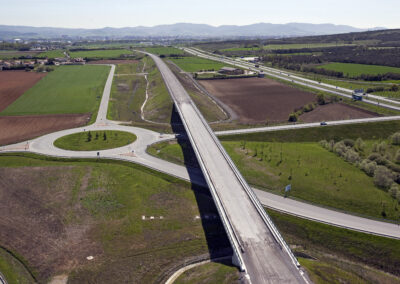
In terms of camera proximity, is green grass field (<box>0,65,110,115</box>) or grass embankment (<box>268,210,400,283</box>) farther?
green grass field (<box>0,65,110,115</box>)

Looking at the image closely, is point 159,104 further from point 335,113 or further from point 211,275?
Result: point 211,275

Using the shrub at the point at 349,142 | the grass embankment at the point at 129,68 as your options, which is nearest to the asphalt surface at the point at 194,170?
the shrub at the point at 349,142

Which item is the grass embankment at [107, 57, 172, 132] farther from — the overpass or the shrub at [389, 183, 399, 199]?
the shrub at [389, 183, 399, 199]

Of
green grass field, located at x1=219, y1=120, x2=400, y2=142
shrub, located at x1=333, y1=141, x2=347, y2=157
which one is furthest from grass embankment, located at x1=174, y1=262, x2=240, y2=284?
shrub, located at x1=333, y1=141, x2=347, y2=157

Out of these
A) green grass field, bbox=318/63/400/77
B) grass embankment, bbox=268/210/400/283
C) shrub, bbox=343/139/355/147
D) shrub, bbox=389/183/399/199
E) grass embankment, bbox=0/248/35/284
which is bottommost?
grass embankment, bbox=0/248/35/284

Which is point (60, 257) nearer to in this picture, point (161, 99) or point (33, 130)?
point (33, 130)

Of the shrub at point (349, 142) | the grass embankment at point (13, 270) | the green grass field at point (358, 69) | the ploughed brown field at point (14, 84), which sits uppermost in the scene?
the green grass field at point (358, 69)

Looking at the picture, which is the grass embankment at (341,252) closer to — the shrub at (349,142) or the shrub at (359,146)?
the shrub at (359,146)
